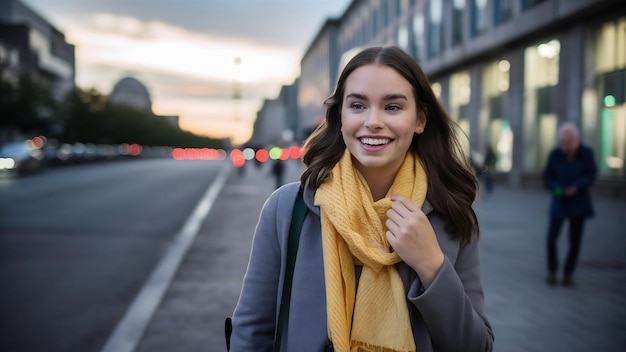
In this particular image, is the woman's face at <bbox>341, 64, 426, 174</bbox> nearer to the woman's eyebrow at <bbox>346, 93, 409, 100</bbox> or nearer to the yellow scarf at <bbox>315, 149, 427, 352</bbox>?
the woman's eyebrow at <bbox>346, 93, 409, 100</bbox>

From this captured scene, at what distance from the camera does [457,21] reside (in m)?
32.6

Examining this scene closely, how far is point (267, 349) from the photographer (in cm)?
206

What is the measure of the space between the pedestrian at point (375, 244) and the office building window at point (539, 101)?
75.2ft

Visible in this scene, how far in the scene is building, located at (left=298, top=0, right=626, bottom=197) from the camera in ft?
65.5

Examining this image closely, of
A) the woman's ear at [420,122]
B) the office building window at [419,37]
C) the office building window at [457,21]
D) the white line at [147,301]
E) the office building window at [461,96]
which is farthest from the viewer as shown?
the office building window at [419,37]

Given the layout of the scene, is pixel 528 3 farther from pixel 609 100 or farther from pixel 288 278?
pixel 288 278

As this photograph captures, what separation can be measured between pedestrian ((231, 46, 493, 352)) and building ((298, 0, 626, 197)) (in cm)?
1077

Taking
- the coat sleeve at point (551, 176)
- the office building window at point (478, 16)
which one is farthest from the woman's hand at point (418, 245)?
the office building window at point (478, 16)

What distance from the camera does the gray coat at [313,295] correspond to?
1.85m

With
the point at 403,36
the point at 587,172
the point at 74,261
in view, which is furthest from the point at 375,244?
the point at 403,36

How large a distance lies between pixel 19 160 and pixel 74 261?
82.2ft

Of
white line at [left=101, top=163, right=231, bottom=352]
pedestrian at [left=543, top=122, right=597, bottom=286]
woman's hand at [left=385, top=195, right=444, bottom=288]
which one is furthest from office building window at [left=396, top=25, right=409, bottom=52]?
woman's hand at [left=385, top=195, right=444, bottom=288]

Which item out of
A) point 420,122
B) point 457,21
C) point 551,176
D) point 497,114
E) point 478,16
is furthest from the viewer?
point 457,21

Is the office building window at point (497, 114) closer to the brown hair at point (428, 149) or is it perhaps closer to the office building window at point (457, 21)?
the office building window at point (457, 21)
